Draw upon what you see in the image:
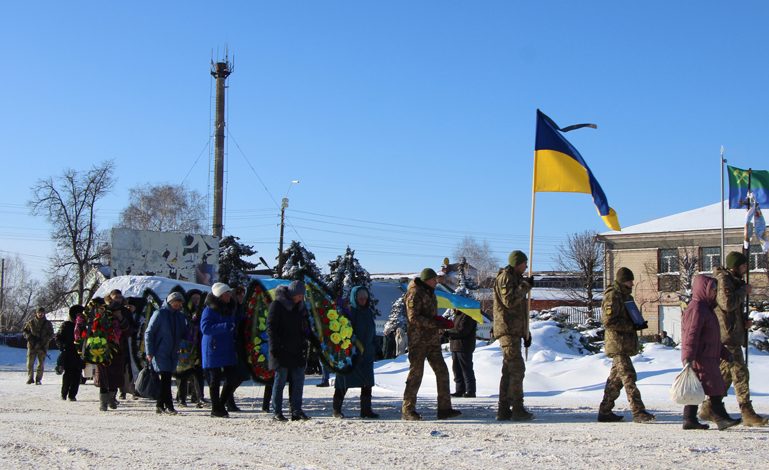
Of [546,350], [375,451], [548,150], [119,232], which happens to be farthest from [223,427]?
[119,232]

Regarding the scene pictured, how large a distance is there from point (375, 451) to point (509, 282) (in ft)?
11.6

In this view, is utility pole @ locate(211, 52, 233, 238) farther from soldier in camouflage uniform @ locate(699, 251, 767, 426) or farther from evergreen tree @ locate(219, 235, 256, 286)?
soldier in camouflage uniform @ locate(699, 251, 767, 426)

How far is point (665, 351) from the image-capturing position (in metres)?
19.6

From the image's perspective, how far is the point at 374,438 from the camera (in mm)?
9625

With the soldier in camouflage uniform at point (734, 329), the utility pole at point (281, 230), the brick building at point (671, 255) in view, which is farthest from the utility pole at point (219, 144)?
the soldier in camouflage uniform at point (734, 329)

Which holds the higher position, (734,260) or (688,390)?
(734,260)

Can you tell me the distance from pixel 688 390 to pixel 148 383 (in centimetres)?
838

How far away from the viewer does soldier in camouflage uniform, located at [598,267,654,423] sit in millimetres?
10812

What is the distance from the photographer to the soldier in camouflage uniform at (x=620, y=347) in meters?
10.8

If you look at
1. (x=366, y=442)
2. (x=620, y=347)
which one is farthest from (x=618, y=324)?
(x=366, y=442)

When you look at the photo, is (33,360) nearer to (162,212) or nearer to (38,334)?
(38,334)

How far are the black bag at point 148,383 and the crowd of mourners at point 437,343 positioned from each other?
0.31m

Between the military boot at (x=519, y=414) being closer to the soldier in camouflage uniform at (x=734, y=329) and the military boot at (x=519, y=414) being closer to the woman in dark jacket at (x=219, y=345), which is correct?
the soldier in camouflage uniform at (x=734, y=329)

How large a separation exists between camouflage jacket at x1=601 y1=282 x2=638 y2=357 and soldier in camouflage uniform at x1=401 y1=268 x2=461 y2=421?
209 centimetres
